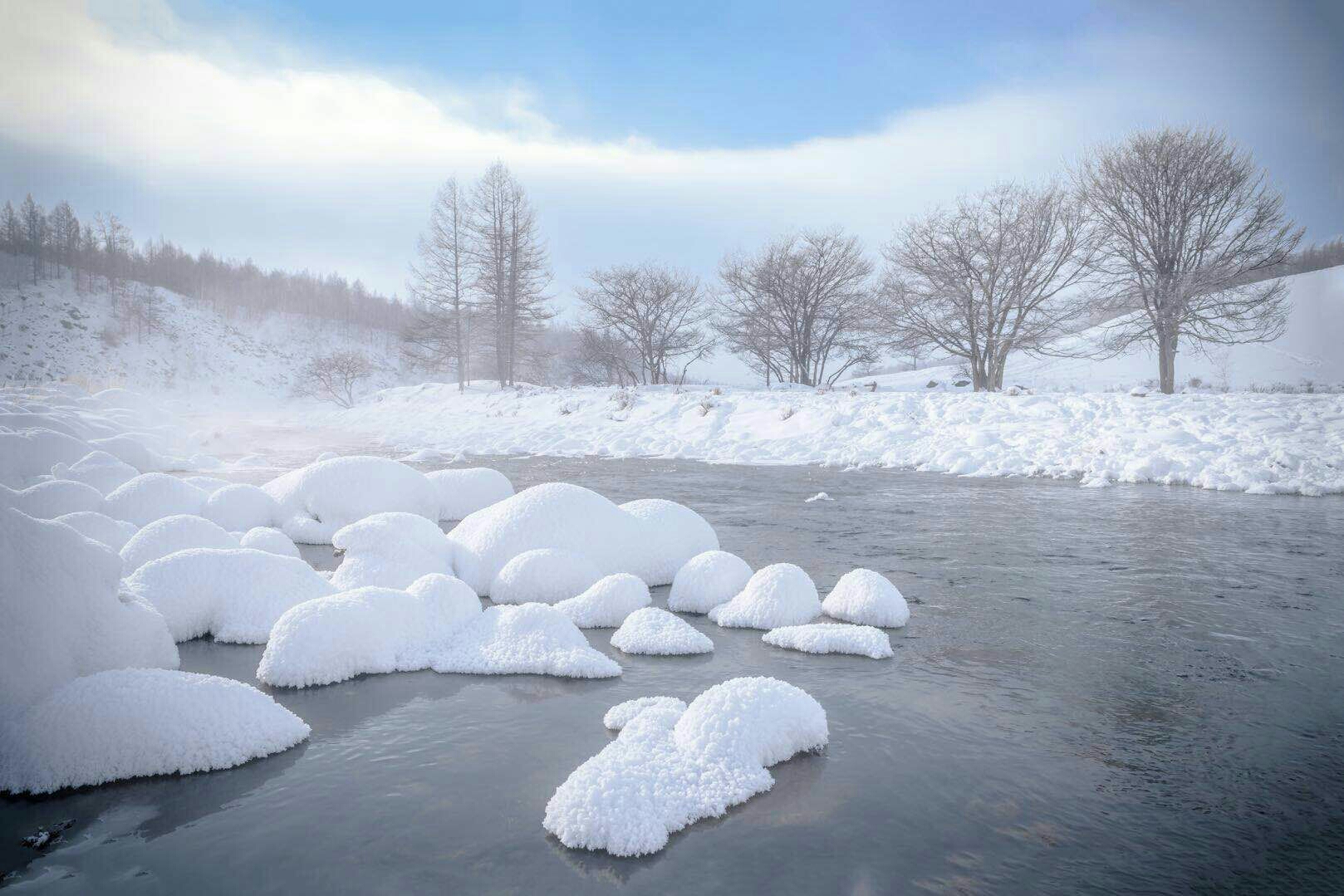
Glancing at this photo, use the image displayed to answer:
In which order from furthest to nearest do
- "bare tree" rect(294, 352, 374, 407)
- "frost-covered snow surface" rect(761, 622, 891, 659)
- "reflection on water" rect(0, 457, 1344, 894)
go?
1. "bare tree" rect(294, 352, 374, 407)
2. "frost-covered snow surface" rect(761, 622, 891, 659)
3. "reflection on water" rect(0, 457, 1344, 894)

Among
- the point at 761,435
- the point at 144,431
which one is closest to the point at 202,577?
the point at 144,431

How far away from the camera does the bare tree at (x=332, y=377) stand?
4556 cm

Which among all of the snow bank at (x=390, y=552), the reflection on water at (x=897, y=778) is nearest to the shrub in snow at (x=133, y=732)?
the reflection on water at (x=897, y=778)

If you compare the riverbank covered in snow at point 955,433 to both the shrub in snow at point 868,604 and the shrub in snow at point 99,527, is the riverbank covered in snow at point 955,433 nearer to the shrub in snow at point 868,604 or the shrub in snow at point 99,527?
the shrub in snow at point 868,604

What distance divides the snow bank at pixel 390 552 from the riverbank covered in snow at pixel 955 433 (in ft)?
38.6

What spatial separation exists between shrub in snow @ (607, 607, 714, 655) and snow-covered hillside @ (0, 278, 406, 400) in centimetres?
731

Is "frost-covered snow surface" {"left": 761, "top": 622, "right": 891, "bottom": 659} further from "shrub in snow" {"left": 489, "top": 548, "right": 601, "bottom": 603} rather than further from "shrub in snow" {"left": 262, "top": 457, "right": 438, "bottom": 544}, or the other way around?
"shrub in snow" {"left": 262, "top": 457, "right": 438, "bottom": 544}

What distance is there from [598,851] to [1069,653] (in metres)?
3.81

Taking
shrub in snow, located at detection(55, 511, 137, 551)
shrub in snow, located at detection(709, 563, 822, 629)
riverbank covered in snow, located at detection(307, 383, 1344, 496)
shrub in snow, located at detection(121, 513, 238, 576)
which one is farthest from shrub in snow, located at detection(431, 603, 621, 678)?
riverbank covered in snow, located at detection(307, 383, 1344, 496)

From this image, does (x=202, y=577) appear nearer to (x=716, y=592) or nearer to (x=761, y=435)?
(x=716, y=592)

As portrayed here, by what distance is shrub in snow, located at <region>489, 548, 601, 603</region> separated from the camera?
622 centimetres

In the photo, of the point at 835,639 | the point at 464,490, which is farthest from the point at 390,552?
the point at 464,490

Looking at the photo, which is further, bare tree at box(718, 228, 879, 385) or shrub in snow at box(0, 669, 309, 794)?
bare tree at box(718, 228, 879, 385)

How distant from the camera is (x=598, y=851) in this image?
2.83m
